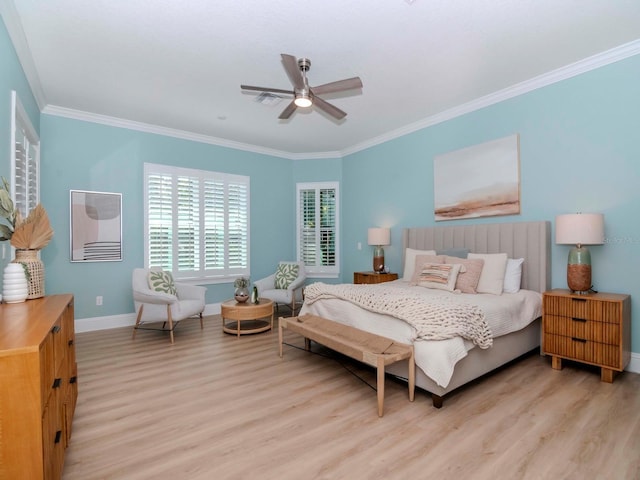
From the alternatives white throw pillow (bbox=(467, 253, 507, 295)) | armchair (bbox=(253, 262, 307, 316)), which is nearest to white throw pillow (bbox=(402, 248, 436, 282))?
white throw pillow (bbox=(467, 253, 507, 295))

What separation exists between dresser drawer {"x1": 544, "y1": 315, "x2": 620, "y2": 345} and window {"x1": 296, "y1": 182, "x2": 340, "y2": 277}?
367 centimetres

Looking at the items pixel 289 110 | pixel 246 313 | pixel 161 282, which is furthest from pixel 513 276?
pixel 161 282

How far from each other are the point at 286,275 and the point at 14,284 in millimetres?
3766

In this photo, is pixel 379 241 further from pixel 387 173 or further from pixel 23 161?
pixel 23 161

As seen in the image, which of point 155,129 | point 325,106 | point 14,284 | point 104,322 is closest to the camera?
point 14,284

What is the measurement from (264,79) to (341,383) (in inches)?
122

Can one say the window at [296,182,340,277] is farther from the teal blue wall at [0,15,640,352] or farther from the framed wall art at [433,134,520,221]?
the framed wall art at [433,134,520,221]

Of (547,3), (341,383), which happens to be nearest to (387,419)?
(341,383)

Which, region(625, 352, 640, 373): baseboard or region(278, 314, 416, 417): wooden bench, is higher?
region(278, 314, 416, 417): wooden bench

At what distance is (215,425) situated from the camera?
7.28 feet

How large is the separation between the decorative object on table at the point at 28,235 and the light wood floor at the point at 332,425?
1.00m

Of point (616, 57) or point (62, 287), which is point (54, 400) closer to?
point (62, 287)

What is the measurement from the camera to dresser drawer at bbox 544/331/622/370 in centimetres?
275

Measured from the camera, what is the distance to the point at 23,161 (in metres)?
3.30
